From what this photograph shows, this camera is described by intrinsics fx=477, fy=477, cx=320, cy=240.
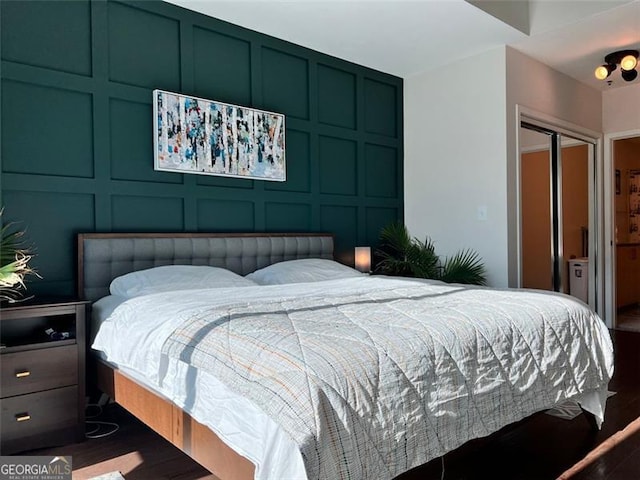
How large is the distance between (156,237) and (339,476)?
2.28 meters

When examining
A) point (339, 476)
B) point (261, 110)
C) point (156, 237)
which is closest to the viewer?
point (339, 476)

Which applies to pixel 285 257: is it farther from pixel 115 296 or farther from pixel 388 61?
pixel 388 61

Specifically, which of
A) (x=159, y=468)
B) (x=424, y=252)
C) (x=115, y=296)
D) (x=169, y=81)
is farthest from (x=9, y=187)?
(x=424, y=252)

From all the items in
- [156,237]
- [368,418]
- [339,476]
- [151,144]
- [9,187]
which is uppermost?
[151,144]

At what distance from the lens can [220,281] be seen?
282 centimetres

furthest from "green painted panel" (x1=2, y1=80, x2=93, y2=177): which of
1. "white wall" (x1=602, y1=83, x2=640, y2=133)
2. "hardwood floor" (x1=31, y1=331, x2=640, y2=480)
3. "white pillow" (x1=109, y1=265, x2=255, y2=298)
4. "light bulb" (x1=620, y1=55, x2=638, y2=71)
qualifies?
"white wall" (x1=602, y1=83, x2=640, y2=133)

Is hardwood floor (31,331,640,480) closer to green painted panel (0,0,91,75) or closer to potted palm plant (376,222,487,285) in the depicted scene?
potted palm plant (376,222,487,285)

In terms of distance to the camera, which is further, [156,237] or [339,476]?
[156,237]

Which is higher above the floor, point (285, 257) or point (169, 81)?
point (169, 81)

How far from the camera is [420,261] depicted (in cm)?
428

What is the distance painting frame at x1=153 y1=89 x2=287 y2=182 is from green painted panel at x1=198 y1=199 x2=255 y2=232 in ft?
0.71

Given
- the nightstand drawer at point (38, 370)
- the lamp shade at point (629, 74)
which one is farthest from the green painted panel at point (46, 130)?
the lamp shade at point (629, 74)

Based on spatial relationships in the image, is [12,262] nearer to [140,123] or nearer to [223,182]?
[140,123]

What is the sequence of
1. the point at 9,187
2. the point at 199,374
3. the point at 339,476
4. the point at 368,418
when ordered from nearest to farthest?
the point at 339,476 < the point at 368,418 < the point at 199,374 < the point at 9,187
